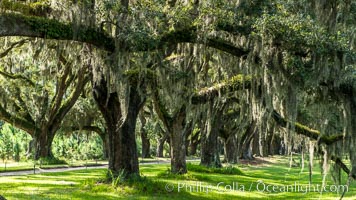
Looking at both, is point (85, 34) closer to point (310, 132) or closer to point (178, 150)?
point (310, 132)

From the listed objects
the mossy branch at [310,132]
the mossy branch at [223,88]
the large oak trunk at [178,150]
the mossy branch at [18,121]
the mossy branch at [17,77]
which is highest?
the mossy branch at [17,77]

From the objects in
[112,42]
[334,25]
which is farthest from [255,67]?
[112,42]

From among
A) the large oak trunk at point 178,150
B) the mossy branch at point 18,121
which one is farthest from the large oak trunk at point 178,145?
the mossy branch at point 18,121

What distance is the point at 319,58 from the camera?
27.9ft

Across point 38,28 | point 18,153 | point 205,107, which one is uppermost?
point 38,28

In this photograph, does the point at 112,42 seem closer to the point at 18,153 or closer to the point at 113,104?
the point at 113,104

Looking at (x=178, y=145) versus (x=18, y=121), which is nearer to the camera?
(x=178, y=145)

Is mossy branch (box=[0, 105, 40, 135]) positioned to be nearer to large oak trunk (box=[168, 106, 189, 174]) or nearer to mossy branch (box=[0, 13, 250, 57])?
large oak trunk (box=[168, 106, 189, 174])

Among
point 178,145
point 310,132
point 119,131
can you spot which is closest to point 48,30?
point 119,131

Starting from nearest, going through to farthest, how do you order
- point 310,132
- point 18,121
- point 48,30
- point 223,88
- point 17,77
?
1. point 48,30
2. point 310,132
3. point 223,88
4. point 17,77
5. point 18,121

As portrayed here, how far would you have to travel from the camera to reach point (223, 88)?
1194 centimetres

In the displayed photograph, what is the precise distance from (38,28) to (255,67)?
4.55 m

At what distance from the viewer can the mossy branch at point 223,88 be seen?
443 inches

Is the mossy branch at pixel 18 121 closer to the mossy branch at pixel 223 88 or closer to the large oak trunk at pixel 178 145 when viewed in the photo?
the large oak trunk at pixel 178 145
